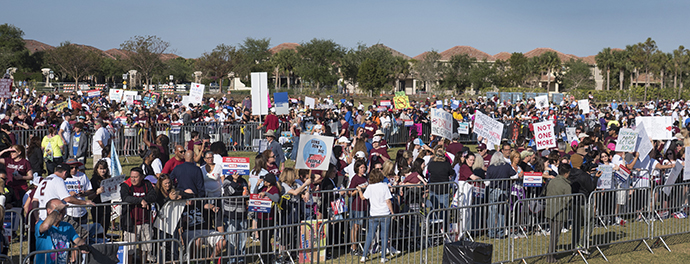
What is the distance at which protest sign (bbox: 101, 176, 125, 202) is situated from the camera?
7536 mm

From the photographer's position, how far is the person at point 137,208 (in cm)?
745

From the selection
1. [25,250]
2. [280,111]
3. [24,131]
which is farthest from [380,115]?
[25,250]

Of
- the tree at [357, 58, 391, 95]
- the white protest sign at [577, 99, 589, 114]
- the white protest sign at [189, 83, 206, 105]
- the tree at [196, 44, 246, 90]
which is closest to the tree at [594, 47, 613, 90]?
the tree at [357, 58, 391, 95]

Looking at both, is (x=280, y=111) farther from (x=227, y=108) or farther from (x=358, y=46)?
(x=358, y=46)

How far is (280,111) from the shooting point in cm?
1898

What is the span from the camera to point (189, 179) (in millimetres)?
8273

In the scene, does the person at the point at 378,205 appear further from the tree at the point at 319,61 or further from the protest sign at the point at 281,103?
the tree at the point at 319,61

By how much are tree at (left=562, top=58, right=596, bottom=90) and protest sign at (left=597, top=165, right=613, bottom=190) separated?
283 feet

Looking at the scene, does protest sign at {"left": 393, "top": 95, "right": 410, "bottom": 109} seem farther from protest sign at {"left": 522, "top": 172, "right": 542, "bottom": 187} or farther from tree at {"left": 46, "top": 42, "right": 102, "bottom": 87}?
tree at {"left": 46, "top": 42, "right": 102, "bottom": 87}

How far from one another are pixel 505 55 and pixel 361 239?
11806 centimetres

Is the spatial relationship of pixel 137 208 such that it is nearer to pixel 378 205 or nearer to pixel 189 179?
pixel 189 179

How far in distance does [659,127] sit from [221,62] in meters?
68.0

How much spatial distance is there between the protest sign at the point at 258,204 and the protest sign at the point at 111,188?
175 centimetres

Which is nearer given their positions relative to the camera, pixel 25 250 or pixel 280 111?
pixel 25 250
